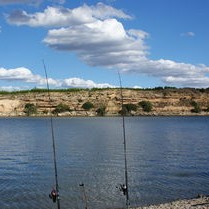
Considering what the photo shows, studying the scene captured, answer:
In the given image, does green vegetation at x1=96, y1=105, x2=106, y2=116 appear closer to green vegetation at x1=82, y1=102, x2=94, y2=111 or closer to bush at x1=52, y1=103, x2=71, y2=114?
green vegetation at x1=82, y1=102, x2=94, y2=111

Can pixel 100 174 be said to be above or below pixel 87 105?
below

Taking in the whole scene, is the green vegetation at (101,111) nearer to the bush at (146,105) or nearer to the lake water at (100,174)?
the bush at (146,105)

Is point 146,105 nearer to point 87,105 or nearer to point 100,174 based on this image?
point 87,105

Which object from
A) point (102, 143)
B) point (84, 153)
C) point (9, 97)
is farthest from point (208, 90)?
point (84, 153)

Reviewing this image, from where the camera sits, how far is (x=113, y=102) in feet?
543

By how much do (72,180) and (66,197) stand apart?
5.30m

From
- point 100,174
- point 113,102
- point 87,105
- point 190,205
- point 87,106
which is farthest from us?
point 113,102

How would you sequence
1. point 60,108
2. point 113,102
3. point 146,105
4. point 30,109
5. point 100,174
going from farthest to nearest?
point 113,102 < point 30,109 < point 146,105 < point 60,108 < point 100,174

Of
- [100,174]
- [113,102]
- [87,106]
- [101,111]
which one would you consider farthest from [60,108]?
[100,174]

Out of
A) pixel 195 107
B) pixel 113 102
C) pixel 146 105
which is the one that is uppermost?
pixel 113 102

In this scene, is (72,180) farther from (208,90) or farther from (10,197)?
(208,90)

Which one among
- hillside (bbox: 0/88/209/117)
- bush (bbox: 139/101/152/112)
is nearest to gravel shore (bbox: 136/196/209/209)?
hillside (bbox: 0/88/209/117)

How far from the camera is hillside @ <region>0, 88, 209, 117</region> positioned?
538 ft

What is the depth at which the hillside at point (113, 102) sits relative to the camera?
164125 mm
